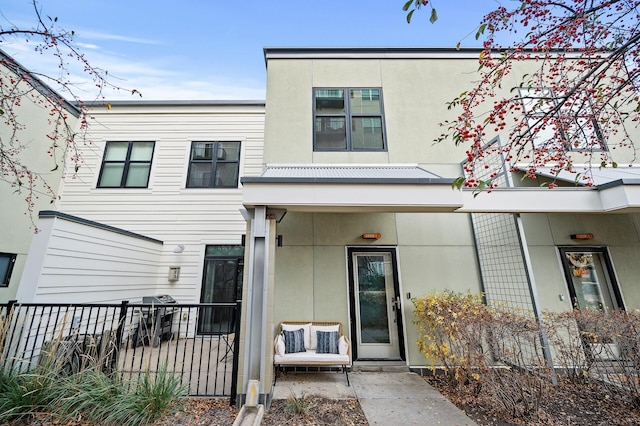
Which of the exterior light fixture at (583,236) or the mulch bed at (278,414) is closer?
the mulch bed at (278,414)

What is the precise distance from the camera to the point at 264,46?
6887 mm

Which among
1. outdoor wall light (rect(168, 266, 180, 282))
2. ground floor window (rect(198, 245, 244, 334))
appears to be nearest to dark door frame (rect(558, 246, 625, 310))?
ground floor window (rect(198, 245, 244, 334))

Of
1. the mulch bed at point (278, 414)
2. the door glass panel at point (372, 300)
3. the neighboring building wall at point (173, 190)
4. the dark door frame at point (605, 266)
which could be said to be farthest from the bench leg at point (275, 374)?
the dark door frame at point (605, 266)

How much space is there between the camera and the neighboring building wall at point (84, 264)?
4426 millimetres

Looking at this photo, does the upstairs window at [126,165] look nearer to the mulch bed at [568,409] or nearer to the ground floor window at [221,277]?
the ground floor window at [221,277]

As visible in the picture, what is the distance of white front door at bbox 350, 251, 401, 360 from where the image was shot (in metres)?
5.43

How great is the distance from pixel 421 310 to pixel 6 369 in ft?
20.5

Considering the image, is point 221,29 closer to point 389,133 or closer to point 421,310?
point 389,133

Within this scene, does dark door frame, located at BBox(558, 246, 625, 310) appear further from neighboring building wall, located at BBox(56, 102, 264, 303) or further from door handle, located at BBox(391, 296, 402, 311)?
neighboring building wall, located at BBox(56, 102, 264, 303)

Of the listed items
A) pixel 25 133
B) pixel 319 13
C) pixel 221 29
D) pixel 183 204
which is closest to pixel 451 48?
pixel 319 13

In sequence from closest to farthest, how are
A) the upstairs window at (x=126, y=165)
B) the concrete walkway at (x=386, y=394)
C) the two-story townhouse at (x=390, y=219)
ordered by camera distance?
the concrete walkway at (x=386, y=394), the two-story townhouse at (x=390, y=219), the upstairs window at (x=126, y=165)

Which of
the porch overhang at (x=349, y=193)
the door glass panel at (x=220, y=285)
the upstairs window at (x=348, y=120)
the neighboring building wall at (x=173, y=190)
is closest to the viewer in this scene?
the porch overhang at (x=349, y=193)

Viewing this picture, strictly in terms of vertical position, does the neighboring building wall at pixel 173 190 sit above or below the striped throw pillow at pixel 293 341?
above

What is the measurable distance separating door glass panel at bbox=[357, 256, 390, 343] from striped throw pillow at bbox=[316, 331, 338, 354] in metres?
0.91
